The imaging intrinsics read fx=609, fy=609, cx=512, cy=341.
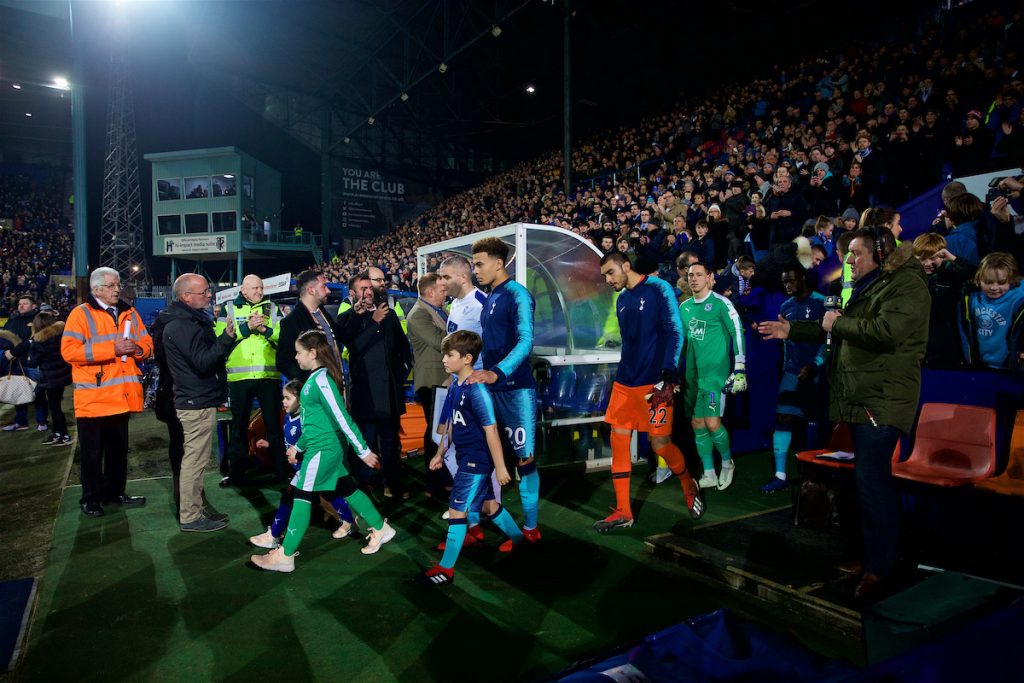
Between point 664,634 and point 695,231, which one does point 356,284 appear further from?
point 695,231

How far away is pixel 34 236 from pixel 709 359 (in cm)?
4257

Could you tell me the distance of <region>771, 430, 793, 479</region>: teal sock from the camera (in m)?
5.38

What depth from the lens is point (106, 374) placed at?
480 cm

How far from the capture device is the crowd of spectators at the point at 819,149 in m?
8.02

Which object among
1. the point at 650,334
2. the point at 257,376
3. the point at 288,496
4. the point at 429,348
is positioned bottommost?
the point at 288,496

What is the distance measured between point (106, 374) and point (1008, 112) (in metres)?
10.0

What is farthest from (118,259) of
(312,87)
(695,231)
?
(695,231)

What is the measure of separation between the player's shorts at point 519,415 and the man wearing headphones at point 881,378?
1534 mm

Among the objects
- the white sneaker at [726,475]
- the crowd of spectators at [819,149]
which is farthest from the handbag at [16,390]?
the white sneaker at [726,475]

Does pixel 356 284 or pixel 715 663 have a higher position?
pixel 356 284

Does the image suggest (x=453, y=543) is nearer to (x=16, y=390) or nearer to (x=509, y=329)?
(x=509, y=329)

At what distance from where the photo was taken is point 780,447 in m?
5.39

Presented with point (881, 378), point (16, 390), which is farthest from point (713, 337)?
point (16, 390)

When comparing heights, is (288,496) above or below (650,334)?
below
